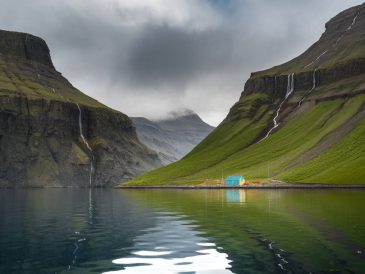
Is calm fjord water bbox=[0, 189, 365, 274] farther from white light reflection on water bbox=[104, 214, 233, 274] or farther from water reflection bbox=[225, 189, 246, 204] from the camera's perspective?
water reflection bbox=[225, 189, 246, 204]

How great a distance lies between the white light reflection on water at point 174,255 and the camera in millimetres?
28984

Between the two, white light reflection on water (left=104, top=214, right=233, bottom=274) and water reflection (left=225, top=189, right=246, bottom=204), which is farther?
water reflection (left=225, top=189, right=246, bottom=204)

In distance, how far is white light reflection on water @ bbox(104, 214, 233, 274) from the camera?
28984mm

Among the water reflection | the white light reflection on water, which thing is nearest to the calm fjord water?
the white light reflection on water

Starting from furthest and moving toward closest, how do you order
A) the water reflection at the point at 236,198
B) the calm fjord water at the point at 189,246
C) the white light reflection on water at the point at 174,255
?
the water reflection at the point at 236,198
the calm fjord water at the point at 189,246
the white light reflection on water at the point at 174,255

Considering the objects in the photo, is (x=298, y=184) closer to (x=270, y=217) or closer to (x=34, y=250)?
(x=270, y=217)

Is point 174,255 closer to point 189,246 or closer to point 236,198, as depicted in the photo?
point 189,246

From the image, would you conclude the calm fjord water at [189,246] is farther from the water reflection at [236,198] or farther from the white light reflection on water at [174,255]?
the water reflection at [236,198]

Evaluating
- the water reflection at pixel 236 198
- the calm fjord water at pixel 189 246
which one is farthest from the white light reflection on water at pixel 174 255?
the water reflection at pixel 236 198

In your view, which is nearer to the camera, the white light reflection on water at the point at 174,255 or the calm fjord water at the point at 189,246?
the white light reflection on water at the point at 174,255

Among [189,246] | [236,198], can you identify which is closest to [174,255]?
[189,246]

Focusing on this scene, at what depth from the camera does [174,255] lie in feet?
111

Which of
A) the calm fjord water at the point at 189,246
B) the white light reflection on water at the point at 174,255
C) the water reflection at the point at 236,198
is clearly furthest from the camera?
the water reflection at the point at 236,198

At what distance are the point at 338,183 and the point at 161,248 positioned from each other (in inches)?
5753
